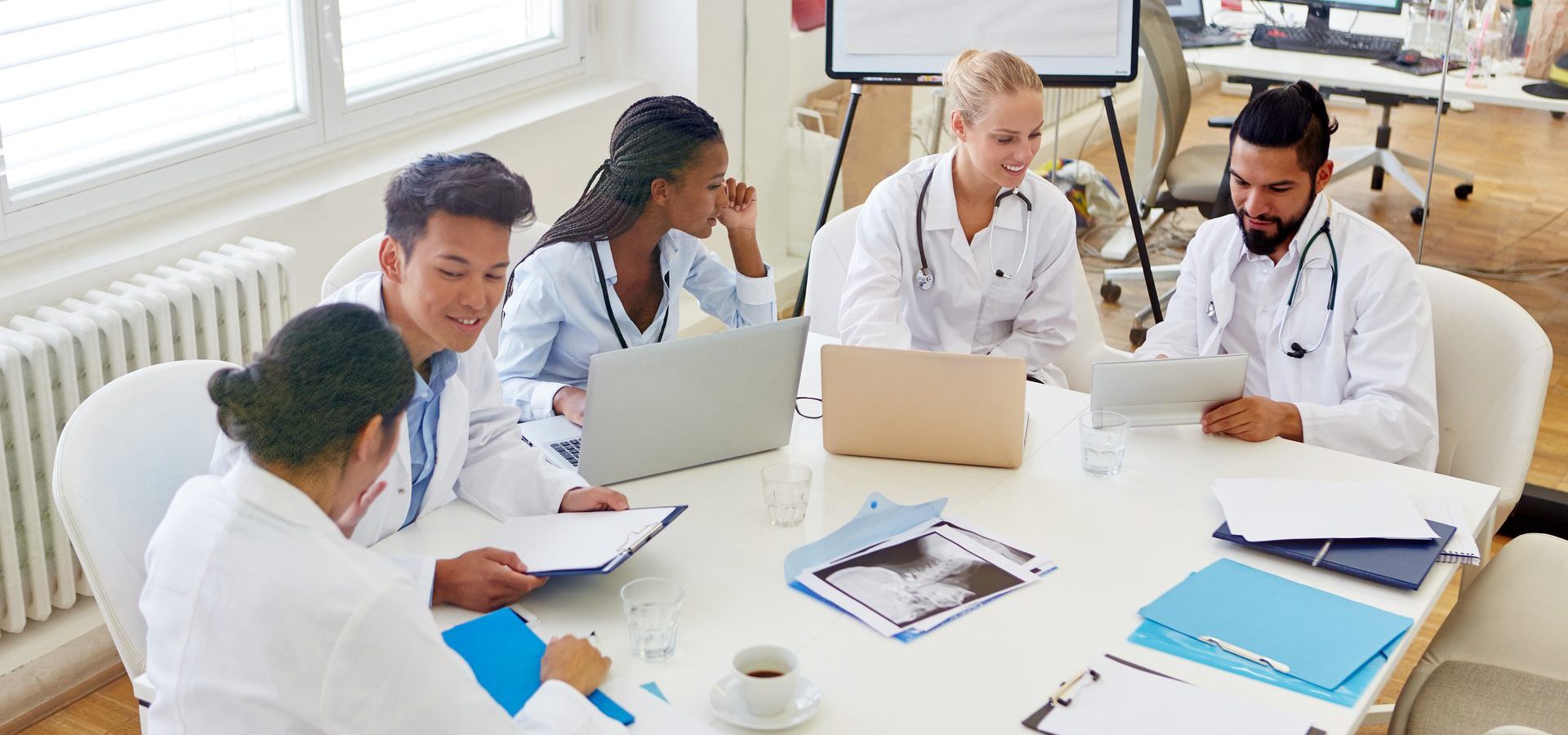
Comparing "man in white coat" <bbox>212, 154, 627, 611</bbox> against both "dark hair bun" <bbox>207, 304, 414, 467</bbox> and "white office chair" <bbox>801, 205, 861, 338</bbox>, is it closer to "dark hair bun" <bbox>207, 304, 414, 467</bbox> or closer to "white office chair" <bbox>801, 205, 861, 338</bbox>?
"dark hair bun" <bbox>207, 304, 414, 467</bbox>

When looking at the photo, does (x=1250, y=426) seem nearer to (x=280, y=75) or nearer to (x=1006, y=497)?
(x=1006, y=497)

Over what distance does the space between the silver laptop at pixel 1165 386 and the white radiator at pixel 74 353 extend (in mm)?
1689

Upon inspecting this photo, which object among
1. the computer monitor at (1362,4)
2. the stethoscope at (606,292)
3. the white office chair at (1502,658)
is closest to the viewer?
the white office chair at (1502,658)

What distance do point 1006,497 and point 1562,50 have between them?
286 centimetres

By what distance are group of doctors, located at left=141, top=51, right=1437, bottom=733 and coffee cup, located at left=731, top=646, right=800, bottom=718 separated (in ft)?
0.48

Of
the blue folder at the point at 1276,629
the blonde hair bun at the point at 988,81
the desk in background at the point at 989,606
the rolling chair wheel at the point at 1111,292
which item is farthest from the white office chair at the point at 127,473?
the rolling chair wheel at the point at 1111,292

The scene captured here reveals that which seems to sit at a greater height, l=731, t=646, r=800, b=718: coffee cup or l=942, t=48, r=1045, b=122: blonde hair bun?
l=942, t=48, r=1045, b=122: blonde hair bun

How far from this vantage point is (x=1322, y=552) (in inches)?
72.4

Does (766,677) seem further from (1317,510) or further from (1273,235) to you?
(1273,235)

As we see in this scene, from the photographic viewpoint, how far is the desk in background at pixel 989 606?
5.08 ft

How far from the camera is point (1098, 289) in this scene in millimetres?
4906

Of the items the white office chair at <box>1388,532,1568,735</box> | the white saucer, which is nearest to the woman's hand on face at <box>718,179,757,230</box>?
the white saucer

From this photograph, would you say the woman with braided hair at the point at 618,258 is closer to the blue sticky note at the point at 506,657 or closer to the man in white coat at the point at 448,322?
the man in white coat at the point at 448,322

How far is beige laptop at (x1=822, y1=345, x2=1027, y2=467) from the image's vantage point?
2039 mm
